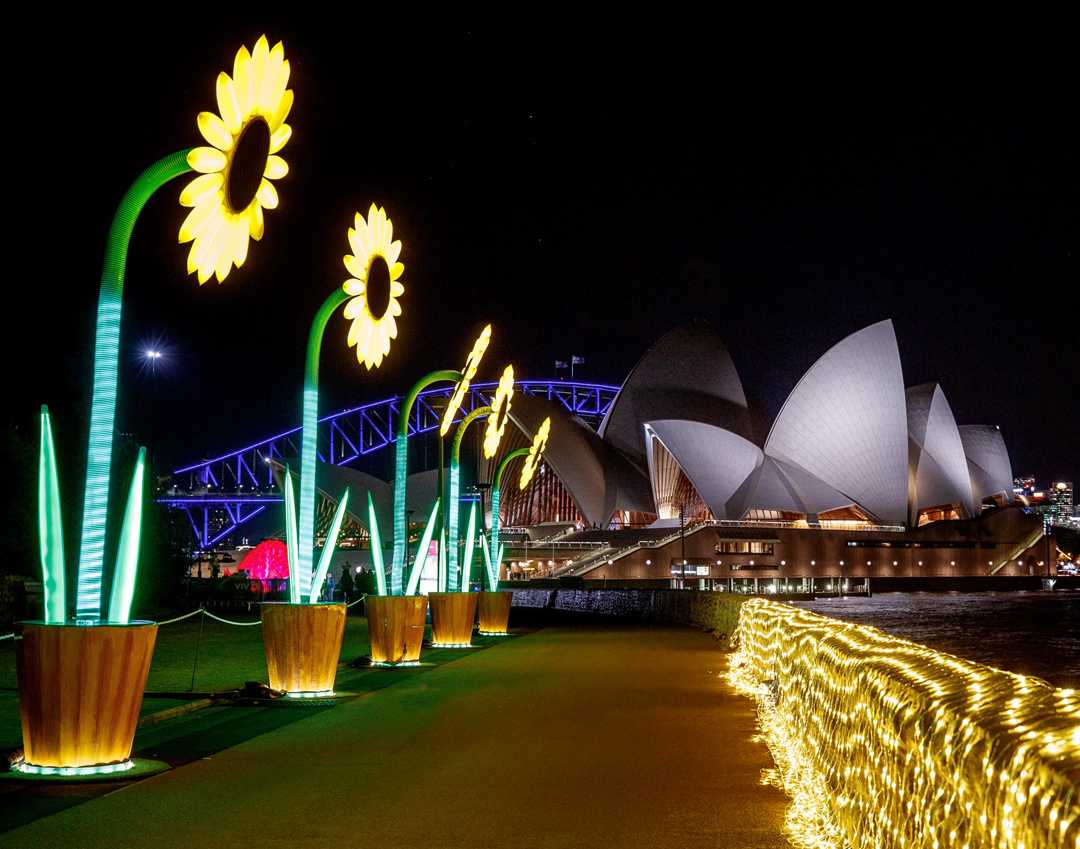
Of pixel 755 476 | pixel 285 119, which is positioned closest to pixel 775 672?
pixel 285 119

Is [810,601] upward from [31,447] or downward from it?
downward

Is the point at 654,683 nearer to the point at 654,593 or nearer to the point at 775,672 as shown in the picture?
the point at 775,672

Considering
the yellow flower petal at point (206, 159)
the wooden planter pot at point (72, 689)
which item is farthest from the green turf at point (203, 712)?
the yellow flower petal at point (206, 159)

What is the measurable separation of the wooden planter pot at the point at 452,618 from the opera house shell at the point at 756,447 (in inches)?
2105

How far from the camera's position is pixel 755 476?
7675 centimetres

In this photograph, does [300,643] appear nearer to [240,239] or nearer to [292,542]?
[292,542]

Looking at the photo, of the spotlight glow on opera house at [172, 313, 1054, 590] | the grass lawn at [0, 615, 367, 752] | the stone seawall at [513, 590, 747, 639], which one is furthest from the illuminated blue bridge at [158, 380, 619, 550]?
the grass lawn at [0, 615, 367, 752]

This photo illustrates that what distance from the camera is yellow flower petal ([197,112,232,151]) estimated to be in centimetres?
718

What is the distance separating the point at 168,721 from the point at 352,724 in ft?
6.75

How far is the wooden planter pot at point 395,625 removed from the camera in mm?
15609

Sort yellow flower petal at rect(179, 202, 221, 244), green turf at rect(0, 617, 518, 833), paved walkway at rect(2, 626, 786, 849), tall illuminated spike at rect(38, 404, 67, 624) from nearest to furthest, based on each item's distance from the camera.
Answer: paved walkway at rect(2, 626, 786, 849)
green turf at rect(0, 617, 518, 833)
yellow flower petal at rect(179, 202, 221, 244)
tall illuminated spike at rect(38, 404, 67, 624)

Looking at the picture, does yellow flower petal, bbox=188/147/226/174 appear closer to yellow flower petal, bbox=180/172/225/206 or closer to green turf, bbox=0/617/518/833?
yellow flower petal, bbox=180/172/225/206

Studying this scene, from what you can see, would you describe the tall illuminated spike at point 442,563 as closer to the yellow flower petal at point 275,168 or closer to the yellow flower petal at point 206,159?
the yellow flower petal at point 275,168

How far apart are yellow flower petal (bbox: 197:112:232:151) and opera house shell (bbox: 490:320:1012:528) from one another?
64538mm
